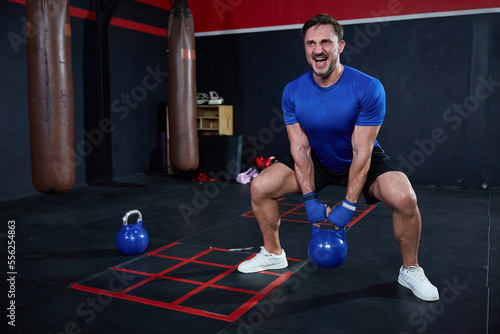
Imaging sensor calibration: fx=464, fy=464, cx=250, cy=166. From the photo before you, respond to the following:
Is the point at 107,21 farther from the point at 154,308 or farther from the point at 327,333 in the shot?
the point at 327,333

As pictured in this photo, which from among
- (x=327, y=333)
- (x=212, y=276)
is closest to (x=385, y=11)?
(x=212, y=276)

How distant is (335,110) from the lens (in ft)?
7.32

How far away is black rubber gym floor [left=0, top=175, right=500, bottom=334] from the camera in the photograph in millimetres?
1929

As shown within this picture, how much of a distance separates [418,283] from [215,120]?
4817mm

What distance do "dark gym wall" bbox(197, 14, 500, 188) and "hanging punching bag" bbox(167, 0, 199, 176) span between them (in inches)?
67.7

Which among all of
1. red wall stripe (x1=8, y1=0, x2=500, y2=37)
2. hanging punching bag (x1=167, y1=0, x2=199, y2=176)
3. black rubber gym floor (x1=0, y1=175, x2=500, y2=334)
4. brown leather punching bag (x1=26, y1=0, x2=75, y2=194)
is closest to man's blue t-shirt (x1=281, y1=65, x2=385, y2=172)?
black rubber gym floor (x1=0, y1=175, x2=500, y2=334)

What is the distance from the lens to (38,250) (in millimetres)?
2959

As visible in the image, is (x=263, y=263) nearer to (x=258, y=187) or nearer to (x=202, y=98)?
(x=258, y=187)

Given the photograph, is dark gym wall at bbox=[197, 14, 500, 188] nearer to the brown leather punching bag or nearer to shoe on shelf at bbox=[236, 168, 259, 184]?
shoe on shelf at bbox=[236, 168, 259, 184]

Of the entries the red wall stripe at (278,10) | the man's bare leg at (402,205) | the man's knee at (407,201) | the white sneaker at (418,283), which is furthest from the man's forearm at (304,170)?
the red wall stripe at (278,10)

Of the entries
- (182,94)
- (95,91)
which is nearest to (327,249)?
(182,94)

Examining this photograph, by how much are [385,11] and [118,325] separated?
16.4ft

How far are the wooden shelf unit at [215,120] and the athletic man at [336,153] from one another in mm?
3934

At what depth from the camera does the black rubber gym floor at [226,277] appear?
1.93 m
